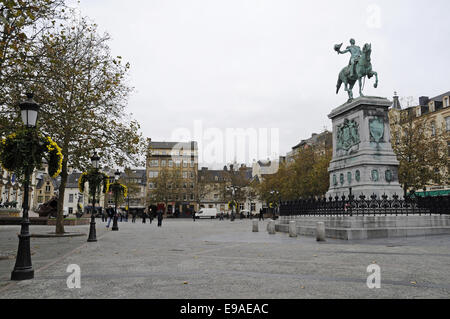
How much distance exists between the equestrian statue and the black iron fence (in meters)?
7.08

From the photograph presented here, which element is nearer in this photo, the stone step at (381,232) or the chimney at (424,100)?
the stone step at (381,232)

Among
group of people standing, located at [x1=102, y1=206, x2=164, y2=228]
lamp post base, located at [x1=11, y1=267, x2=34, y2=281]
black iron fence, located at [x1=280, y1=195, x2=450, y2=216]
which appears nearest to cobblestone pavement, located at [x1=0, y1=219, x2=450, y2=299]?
lamp post base, located at [x1=11, y1=267, x2=34, y2=281]

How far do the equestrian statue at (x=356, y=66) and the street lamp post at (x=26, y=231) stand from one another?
58.9ft

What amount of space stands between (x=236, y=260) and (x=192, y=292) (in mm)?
3899

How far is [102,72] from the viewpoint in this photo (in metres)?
20.0

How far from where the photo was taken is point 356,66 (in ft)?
69.9

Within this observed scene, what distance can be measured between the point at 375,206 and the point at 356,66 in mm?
9799

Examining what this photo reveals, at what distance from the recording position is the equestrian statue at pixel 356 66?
21.0 m

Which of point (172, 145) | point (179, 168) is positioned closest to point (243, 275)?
point (179, 168)

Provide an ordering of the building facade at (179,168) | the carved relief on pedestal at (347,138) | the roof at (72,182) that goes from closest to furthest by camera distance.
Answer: the carved relief on pedestal at (347,138) < the building facade at (179,168) < the roof at (72,182)

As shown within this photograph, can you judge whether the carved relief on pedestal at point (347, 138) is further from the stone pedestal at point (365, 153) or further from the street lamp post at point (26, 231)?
the street lamp post at point (26, 231)

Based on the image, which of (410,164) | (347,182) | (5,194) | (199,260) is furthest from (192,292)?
(5,194)

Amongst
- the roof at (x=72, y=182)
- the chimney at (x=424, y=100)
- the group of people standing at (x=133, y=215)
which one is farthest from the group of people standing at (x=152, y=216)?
the roof at (x=72, y=182)

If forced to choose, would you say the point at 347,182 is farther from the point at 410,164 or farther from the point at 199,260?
the point at 410,164
